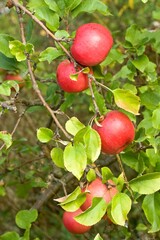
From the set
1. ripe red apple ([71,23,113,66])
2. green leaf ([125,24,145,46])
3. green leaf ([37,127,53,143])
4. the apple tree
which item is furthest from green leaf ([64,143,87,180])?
green leaf ([125,24,145,46])

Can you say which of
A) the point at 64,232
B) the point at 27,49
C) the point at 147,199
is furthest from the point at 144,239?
the point at 64,232

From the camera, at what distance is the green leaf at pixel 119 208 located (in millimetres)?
1121

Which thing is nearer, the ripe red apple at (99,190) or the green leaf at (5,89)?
the ripe red apple at (99,190)

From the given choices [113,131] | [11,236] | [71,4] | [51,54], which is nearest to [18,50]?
[51,54]

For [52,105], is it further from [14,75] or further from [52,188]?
[52,188]

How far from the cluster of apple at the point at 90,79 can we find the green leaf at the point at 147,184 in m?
0.05

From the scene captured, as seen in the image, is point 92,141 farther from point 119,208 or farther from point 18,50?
point 18,50

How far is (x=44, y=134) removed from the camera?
1236 mm

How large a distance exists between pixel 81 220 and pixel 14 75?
3.49 feet

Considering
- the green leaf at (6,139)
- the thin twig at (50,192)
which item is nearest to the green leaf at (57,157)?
the green leaf at (6,139)

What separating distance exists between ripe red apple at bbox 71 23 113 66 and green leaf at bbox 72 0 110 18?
19 centimetres

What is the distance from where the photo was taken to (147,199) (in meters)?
1.27

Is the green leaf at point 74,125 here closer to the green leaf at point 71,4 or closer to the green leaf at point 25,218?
the green leaf at point 71,4

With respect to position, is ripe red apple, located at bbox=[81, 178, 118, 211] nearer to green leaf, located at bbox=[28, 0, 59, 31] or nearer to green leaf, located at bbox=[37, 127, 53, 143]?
green leaf, located at bbox=[37, 127, 53, 143]
